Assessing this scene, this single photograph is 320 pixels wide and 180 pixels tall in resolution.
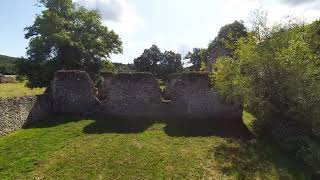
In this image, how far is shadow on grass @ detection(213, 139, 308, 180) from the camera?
1752 cm

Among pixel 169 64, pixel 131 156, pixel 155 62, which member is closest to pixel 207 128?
pixel 131 156

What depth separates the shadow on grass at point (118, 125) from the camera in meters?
22.5

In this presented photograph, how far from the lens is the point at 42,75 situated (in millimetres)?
33438

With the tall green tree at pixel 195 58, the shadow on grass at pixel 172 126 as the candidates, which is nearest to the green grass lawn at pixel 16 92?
the shadow on grass at pixel 172 126

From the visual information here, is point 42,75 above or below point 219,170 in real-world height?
above

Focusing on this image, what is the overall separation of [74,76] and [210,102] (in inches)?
355

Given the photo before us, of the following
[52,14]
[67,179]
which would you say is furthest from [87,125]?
[52,14]

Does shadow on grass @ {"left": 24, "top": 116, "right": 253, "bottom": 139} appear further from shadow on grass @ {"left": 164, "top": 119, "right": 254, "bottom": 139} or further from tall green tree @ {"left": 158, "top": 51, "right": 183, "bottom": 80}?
tall green tree @ {"left": 158, "top": 51, "right": 183, "bottom": 80}

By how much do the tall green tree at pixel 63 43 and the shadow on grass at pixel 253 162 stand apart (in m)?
18.2

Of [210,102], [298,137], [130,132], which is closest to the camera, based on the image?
[298,137]

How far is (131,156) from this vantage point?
727 inches

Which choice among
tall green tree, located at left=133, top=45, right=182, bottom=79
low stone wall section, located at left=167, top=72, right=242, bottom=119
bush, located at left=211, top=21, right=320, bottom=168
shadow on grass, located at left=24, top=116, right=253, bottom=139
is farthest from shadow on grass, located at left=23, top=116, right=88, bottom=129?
tall green tree, located at left=133, top=45, right=182, bottom=79

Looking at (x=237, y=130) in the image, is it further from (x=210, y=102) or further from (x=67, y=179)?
(x=67, y=179)

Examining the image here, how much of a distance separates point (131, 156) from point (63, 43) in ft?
58.6
